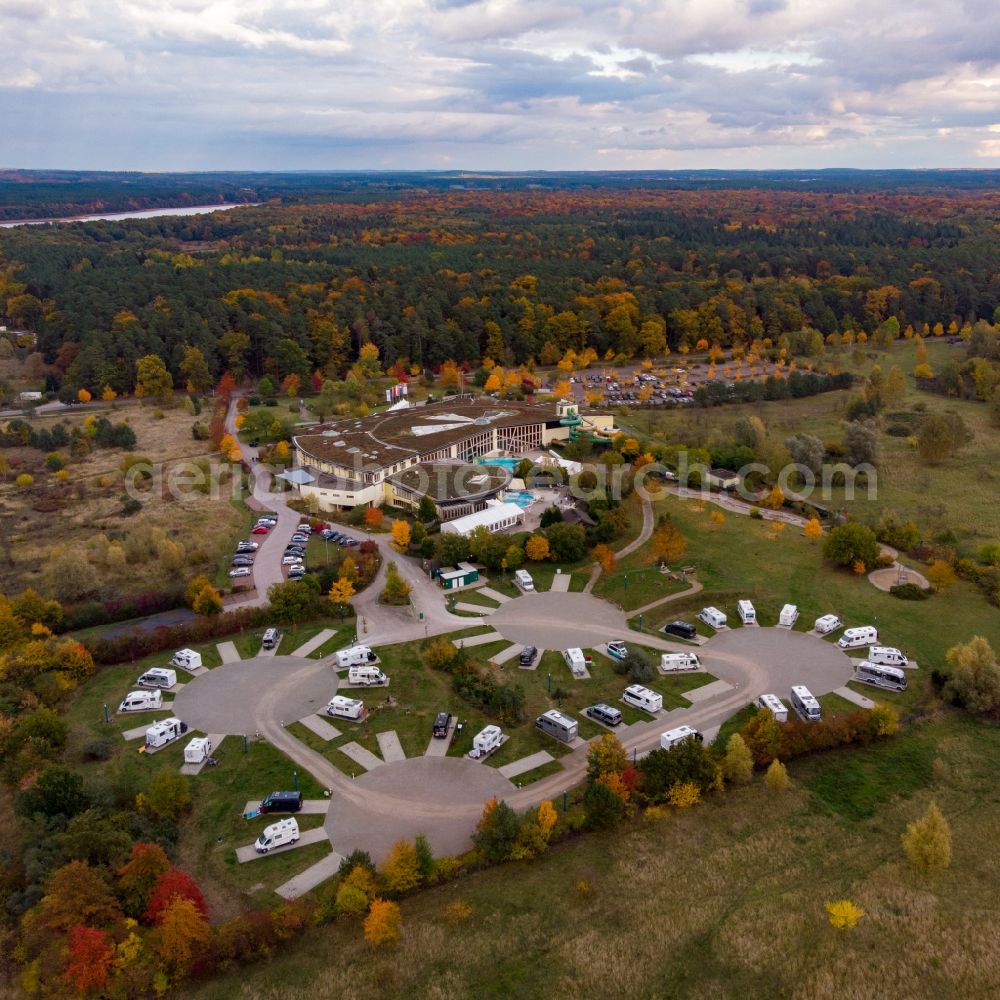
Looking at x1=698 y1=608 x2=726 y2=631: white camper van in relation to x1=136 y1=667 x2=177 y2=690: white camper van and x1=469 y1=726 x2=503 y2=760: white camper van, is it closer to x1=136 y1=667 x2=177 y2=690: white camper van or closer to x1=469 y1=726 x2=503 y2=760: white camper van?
x1=469 y1=726 x2=503 y2=760: white camper van

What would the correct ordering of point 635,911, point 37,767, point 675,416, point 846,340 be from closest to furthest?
point 635,911
point 37,767
point 675,416
point 846,340

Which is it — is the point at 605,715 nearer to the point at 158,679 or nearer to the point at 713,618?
the point at 713,618

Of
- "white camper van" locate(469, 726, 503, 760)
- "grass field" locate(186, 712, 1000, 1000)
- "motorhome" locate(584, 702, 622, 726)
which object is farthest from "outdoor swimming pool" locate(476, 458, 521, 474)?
"grass field" locate(186, 712, 1000, 1000)

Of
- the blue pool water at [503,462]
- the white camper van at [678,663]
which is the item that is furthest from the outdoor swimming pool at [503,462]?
the white camper van at [678,663]

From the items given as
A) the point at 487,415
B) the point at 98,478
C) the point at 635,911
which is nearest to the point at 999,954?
the point at 635,911

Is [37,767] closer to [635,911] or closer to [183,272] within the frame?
[635,911]

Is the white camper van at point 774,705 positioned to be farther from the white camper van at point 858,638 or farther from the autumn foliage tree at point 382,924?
the autumn foliage tree at point 382,924
